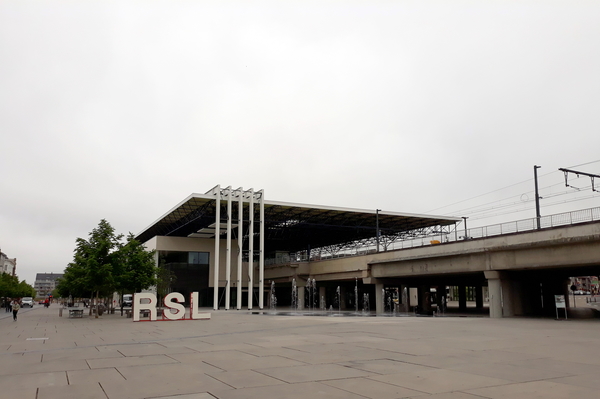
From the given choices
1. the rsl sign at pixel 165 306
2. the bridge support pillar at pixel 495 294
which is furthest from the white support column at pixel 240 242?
the bridge support pillar at pixel 495 294

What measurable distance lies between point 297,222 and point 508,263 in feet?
120

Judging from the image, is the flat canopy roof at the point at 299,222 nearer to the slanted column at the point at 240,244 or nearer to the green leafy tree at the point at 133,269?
the slanted column at the point at 240,244

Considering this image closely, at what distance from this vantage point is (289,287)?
75812 millimetres

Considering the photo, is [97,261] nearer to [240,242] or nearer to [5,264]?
[240,242]

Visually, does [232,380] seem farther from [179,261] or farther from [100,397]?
[179,261]

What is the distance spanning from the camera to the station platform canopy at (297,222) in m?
59.9

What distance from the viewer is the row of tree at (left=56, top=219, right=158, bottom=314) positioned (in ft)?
131

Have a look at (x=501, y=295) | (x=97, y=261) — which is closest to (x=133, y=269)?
(x=97, y=261)

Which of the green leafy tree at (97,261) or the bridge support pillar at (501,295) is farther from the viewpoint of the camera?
the green leafy tree at (97,261)

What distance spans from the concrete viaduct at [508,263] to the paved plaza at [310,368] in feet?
42.0

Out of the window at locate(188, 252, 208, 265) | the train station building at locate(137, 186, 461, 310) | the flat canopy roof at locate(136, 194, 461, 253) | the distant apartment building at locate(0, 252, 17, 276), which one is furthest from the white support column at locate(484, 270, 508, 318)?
the distant apartment building at locate(0, 252, 17, 276)

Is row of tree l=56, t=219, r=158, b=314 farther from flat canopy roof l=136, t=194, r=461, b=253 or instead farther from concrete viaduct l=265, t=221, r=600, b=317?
concrete viaduct l=265, t=221, r=600, b=317

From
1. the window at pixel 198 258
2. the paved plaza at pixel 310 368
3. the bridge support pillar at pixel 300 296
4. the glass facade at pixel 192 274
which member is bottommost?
the bridge support pillar at pixel 300 296

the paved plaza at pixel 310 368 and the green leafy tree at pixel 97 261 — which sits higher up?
the green leafy tree at pixel 97 261
